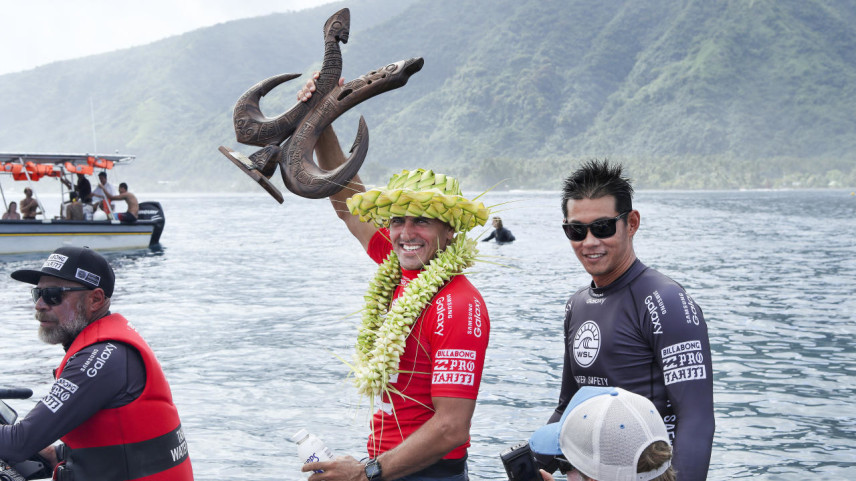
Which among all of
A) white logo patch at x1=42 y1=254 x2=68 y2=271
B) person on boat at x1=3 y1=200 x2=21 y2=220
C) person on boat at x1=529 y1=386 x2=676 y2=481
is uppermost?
person on boat at x1=3 y1=200 x2=21 y2=220

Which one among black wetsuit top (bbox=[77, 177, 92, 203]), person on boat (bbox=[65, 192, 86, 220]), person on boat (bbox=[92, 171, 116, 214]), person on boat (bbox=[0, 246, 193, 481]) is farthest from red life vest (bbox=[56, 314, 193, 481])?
black wetsuit top (bbox=[77, 177, 92, 203])

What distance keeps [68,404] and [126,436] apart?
1.10 feet

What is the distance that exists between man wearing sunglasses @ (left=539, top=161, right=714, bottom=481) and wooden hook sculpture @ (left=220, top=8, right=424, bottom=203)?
115 cm

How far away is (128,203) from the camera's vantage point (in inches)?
1278

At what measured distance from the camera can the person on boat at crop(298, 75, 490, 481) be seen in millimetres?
3521

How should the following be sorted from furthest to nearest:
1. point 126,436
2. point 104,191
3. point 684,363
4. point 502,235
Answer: point 502,235 < point 104,191 < point 126,436 < point 684,363

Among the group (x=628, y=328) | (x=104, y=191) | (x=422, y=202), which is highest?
(x=104, y=191)

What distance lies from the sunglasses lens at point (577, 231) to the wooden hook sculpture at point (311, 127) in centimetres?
118

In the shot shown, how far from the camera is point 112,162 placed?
106ft

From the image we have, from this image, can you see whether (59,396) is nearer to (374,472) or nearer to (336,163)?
(374,472)

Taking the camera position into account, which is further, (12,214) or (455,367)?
(12,214)

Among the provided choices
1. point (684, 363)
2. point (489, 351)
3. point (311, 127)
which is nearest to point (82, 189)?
point (489, 351)

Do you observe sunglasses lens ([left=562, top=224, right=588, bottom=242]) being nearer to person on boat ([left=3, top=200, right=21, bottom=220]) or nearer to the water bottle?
the water bottle

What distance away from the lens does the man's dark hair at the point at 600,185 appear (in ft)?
12.1
